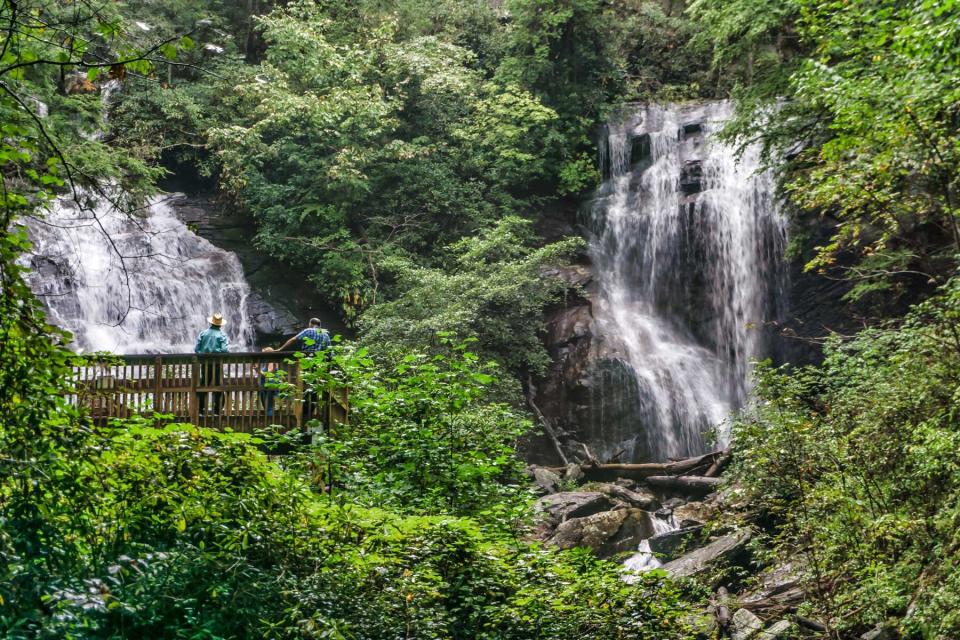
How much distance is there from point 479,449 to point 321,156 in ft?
55.2

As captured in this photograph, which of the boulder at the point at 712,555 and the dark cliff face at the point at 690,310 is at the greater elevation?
the dark cliff face at the point at 690,310

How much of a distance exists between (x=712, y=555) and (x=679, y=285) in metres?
11.7

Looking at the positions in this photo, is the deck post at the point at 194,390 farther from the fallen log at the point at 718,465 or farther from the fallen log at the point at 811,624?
the fallen log at the point at 718,465

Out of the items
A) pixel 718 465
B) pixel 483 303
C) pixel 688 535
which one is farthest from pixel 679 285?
pixel 688 535

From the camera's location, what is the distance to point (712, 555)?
497 inches

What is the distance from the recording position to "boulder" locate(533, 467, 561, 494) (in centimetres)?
1805

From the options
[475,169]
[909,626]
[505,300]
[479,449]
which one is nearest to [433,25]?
[475,169]

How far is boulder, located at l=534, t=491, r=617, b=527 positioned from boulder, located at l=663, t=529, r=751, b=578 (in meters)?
2.81

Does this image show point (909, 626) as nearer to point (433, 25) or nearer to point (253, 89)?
point (253, 89)


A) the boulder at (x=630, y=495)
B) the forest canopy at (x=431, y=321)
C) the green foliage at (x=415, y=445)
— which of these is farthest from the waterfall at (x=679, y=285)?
the green foliage at (x=415, y=445)

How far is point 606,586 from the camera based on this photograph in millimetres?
7137

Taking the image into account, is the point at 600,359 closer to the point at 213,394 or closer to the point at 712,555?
the point at 712,555

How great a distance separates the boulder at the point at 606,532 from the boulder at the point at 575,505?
365 millimetres

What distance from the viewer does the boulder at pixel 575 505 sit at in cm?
1573
